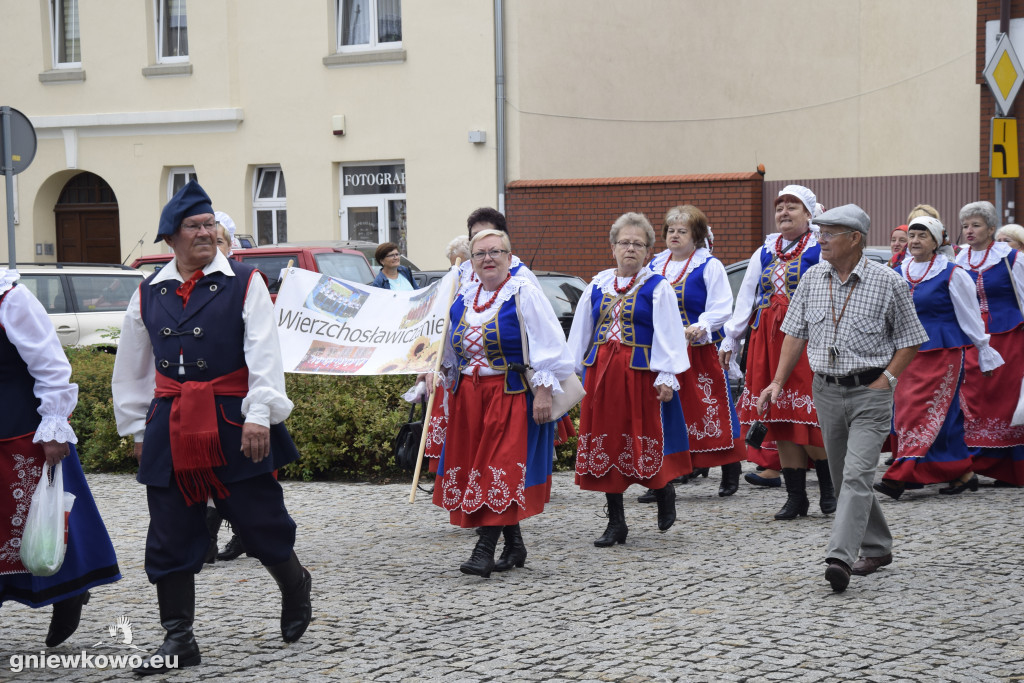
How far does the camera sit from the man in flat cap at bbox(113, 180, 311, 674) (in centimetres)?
509

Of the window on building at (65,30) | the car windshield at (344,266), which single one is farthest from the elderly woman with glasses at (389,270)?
the window on building at (65,30)

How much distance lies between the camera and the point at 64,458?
17.8ft

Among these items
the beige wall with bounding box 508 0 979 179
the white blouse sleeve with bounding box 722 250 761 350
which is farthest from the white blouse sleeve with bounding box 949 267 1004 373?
the beige wall with bounding box 508 0 979 179

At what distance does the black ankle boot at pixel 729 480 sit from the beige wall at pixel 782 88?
15.0 m

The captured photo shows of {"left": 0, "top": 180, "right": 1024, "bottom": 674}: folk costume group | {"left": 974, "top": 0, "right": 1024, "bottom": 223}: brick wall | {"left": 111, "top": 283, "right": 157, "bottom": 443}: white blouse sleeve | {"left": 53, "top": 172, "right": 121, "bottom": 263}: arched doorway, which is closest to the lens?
{"left": 0, "top": 180, "right": 1024, "bottom": 674}: folk costume group

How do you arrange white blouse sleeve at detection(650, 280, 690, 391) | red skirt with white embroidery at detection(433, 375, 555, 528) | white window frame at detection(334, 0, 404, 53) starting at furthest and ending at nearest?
white window frame at detection(334, 0, 404, 53) < white blouse sleeve at detection(650, 280, 690, 391) < red skirt with white embroidery at detection(433, 375, 555, 528)

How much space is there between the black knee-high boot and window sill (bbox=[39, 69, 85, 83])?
781 inches

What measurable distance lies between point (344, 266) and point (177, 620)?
413 inches

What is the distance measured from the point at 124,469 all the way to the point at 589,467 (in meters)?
4.99

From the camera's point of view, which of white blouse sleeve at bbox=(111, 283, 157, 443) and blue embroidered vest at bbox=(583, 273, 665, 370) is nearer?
white blouse sleeve at bbox=(111, 283, 157, 443)

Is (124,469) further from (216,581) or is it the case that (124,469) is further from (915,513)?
(915,513)

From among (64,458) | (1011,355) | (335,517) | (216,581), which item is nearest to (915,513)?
(1011,355)

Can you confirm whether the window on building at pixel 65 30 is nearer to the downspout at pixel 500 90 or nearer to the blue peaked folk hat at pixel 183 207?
the downspout at pixel 500 90

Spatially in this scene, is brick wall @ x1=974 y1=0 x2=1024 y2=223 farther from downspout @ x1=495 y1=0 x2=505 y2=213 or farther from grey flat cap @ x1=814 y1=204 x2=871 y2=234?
grey flat cap @ x1=814 y1=204 x2=871 y2=234
